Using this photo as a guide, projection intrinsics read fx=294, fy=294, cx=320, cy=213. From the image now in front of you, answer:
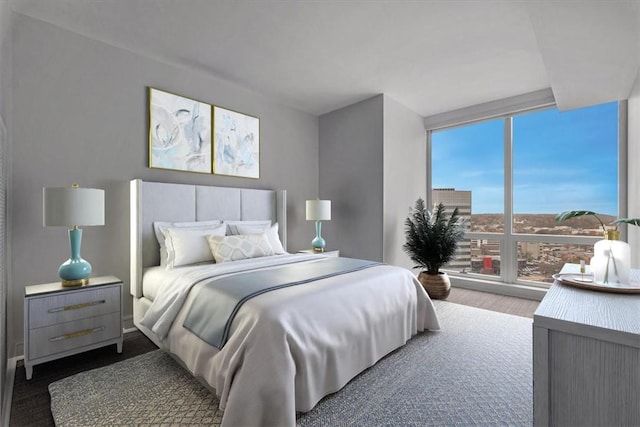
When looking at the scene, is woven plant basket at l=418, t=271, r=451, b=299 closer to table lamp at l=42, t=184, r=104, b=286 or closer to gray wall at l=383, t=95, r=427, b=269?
gray wall at l=383, t=95, r=427, b=269

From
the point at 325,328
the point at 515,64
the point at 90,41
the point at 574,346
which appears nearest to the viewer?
the point at 574,346

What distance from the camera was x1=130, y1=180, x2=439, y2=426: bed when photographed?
147 centimetres

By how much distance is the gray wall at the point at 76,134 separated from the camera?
7.84ft

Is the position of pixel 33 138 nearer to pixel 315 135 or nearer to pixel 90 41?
pixel 90 41

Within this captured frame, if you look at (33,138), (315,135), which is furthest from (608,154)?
(33,138)

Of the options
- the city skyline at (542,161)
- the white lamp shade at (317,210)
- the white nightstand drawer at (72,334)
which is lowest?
the white nightstand drawer at (72,334)

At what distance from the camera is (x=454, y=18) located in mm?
2455

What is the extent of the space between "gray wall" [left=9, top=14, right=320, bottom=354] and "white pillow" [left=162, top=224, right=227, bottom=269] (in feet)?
1.66

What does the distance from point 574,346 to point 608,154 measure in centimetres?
395

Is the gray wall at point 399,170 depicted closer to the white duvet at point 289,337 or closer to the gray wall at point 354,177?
the gray wall at point 354,177

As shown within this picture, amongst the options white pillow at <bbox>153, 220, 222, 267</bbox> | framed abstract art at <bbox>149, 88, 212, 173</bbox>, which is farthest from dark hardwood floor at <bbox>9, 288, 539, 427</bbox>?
framed abstract art at <bbox>149, 88, 212, 173</bbox>

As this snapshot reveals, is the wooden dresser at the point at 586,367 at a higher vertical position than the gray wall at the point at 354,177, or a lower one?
lower

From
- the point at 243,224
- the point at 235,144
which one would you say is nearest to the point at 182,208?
the point at 243,224

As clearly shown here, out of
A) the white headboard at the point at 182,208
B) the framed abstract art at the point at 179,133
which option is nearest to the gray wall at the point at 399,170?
the white headboard at the point at 182,208
